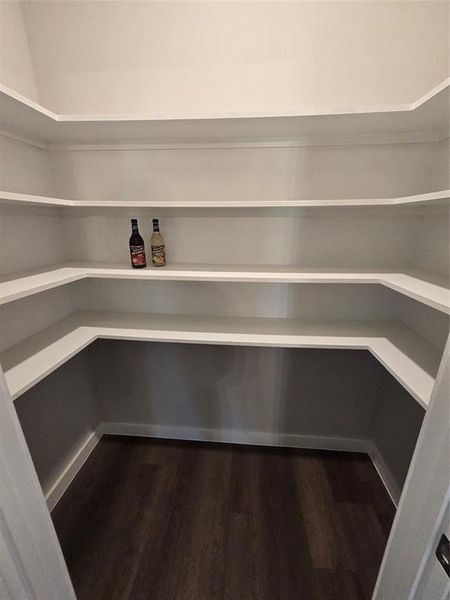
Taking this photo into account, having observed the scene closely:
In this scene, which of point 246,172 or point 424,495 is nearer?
point 424,495

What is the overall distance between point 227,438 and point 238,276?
1305mm

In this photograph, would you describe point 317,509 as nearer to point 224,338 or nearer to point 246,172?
point 224,338

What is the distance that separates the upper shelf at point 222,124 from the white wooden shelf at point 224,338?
3.15ft

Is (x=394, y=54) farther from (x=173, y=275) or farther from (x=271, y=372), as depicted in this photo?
(x=271, y=372)

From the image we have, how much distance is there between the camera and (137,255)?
4.28ft

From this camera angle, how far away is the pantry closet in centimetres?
112

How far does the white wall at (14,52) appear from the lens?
1.11 m

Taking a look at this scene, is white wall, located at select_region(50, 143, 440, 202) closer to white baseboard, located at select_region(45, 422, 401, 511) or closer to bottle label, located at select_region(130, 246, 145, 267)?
bottle label, located at select_region(130, 246, 145, 267)

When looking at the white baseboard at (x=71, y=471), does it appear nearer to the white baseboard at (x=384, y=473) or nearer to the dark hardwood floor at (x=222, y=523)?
the dark hardwood floor at (x=222, y=523)

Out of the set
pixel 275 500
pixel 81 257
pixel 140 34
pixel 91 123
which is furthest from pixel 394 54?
pixel 275 500

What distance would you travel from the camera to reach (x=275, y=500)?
58.0 inches

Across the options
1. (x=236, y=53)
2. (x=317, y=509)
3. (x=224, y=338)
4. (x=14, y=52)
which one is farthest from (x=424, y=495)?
(x=14, y=52)

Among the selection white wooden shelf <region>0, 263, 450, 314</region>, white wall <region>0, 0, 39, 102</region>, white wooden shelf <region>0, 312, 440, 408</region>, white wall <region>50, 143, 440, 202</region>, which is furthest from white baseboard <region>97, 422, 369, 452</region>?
white wall <region>0, 0, 39, 102</region>

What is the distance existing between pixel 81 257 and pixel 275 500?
6.09 feet
